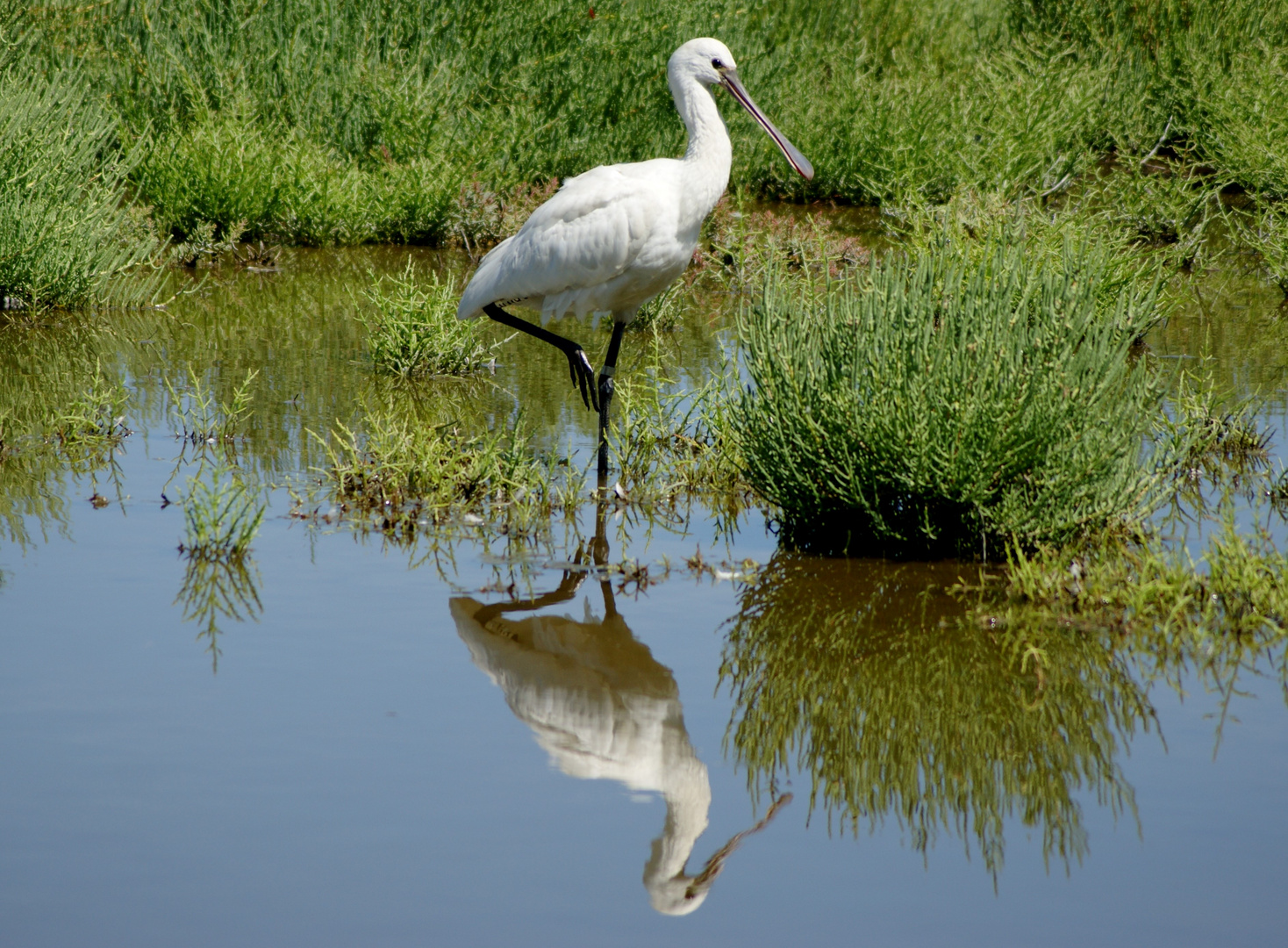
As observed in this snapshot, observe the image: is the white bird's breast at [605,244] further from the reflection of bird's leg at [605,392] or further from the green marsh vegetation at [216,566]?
the green marsh vegetation at [216,566]

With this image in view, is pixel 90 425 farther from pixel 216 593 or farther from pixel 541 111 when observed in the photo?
pixel 541 111

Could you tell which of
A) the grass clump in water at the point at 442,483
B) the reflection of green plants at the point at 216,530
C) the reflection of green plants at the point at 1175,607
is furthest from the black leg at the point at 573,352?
the reflection of green plants at the point at 1175,607

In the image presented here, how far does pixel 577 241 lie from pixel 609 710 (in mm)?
2908

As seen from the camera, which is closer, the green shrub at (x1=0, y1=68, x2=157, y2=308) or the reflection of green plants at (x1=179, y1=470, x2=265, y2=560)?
the reflection of green plants at (x1=179, y1=470, x2=265, y2=560)

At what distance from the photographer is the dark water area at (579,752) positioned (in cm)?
319

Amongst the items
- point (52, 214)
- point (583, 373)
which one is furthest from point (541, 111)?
point (583, 373)

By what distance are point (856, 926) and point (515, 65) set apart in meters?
11.3

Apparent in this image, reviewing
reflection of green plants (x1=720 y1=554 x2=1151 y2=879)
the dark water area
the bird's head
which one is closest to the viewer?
the dark water area

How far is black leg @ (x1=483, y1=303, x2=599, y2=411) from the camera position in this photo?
22.5ft

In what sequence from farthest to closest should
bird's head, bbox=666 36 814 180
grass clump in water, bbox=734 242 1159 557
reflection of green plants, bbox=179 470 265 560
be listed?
1. bird's head, bbox=666 36 814 180
2. reflection of green plants, bbox=179 470 265 560
3. grass clump in water, bbox=734 242 1159 557

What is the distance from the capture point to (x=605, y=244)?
6.53 meters

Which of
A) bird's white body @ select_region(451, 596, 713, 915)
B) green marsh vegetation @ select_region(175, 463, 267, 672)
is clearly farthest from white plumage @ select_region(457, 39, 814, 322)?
bird's white body @ select_region(451, 596, 713, 915)

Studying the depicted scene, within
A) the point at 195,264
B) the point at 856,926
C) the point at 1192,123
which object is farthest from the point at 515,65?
the point at 856,926

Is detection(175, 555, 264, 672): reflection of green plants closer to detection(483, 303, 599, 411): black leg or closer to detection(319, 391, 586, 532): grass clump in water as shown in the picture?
detection(319, 391, 586, 532): grass clump in water
